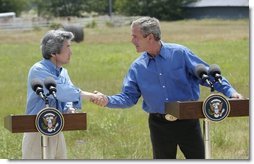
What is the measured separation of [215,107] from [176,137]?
0.65m

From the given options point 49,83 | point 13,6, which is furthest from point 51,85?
point 13,6

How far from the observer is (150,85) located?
4.68m

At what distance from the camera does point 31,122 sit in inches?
158

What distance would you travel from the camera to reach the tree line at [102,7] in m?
59.0

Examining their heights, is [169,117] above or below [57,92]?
below

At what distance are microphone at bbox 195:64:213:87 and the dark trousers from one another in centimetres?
38

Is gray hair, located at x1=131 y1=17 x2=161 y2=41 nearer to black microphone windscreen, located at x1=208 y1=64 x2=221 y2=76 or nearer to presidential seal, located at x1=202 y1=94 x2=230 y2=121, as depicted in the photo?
black microphone windscreen, located at x1=208 y1=64 x2=221 y2=76

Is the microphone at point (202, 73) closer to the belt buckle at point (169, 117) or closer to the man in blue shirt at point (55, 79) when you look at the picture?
the belt buckle at point (169, 117)

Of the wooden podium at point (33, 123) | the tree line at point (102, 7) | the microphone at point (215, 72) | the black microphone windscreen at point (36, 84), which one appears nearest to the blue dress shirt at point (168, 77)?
the microphone at point (215, 72)

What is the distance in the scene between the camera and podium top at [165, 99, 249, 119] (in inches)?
164

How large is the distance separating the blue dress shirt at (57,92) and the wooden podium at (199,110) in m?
0.67

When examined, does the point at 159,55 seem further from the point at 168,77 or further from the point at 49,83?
the point at 49,83

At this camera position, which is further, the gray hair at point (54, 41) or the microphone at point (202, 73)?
the gray hair at point (54, 41)

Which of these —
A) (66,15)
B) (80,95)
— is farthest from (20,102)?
(66,15)
